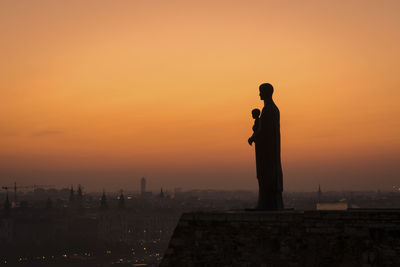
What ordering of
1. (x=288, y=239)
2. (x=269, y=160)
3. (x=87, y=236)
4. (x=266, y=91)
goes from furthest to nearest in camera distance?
(x=87, y=236), (x=266, y=91), (x=269, y=160), (x=288, y=239)

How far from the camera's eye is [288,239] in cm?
1331

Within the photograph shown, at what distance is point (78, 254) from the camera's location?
431 ft

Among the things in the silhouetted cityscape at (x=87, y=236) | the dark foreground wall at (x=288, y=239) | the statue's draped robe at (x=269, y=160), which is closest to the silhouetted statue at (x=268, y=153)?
the statue's draped robe at (x=269, y=160)

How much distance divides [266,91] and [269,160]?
1955 mm

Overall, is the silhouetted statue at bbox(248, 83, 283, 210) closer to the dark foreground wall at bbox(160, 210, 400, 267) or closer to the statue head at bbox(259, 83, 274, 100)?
the statue head at bbox(259, 83, 274, 100)

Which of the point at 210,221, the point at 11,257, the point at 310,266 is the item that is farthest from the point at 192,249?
the point at 11,257

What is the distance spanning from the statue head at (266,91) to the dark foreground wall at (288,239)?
148 inches

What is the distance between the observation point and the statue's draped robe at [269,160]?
1546cm

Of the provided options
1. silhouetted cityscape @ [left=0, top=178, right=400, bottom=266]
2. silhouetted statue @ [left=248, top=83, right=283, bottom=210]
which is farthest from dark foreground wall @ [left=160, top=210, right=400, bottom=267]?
silhouetted cityscape @ [left=0, top=178, right=400, bottom=266]

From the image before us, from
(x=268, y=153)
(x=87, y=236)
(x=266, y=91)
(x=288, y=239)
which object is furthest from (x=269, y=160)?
(x=87, y=236)

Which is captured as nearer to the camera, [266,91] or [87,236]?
[266,91]

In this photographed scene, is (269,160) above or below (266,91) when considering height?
below

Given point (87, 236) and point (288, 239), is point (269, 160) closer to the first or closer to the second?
point (288, 239)

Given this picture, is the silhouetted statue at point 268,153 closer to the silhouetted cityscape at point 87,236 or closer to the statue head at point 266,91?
the statue head at point 266,91
